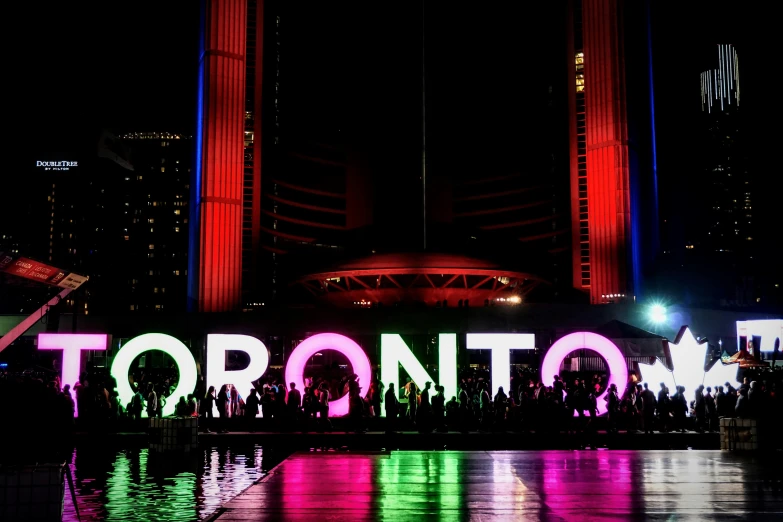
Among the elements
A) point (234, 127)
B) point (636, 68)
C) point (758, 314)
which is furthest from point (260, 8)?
point (758, 314)

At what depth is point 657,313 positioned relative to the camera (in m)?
37.7

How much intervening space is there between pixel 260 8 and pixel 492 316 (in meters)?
27.9

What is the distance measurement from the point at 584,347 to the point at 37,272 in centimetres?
1925

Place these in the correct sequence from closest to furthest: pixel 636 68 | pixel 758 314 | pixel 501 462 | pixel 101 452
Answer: pixel 501 462 → pixel 101 452 → pixel 758 314 → pixel 636 68

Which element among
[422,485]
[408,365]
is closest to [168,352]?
[408,365]

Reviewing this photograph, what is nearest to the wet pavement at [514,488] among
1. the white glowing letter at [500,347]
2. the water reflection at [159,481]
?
the water reflection at [159,481]

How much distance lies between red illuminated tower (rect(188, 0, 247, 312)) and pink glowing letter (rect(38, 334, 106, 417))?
18474mm

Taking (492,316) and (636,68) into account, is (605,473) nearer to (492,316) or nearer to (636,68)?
(492,316)

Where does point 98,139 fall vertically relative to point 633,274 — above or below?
above

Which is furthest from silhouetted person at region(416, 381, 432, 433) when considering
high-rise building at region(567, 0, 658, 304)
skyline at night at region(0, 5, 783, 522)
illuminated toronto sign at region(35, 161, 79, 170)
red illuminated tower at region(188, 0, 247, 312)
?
illuminated toronto sign at region(35, 161, 79, 170)

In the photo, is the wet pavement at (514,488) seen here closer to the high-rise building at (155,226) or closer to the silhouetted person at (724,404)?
the silhouetted person at (724,404)

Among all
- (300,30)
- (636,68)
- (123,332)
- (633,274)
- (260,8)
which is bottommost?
(123,332)

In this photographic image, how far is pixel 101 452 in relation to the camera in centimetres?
2117

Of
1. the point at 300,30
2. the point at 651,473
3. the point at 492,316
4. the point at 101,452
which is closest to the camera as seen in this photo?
the point at 651,473
